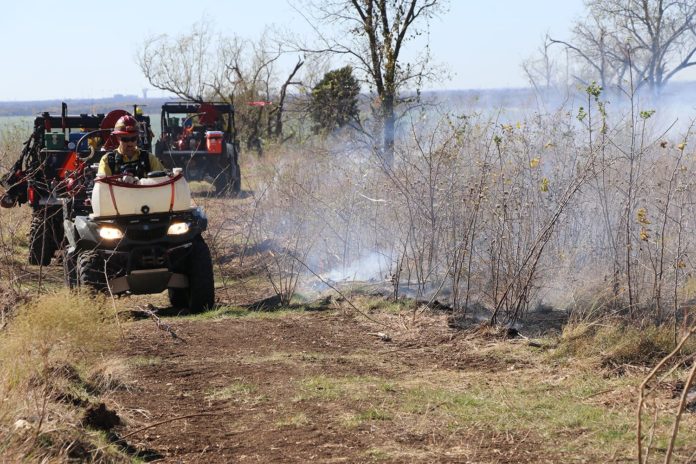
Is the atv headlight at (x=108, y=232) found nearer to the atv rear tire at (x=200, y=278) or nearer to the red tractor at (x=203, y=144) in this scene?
the atv rear tire at (x=200, y=278)

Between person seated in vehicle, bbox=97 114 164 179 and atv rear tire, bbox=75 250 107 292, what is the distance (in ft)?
2.69

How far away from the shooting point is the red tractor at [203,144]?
2106 centimetres

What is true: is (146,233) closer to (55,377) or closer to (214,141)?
(55,377)

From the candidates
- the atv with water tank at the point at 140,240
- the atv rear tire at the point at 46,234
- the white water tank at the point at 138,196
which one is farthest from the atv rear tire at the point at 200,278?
the atv rear tire at the point at 46,234

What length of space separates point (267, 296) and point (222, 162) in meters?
10.6

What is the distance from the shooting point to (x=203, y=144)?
22.1 m

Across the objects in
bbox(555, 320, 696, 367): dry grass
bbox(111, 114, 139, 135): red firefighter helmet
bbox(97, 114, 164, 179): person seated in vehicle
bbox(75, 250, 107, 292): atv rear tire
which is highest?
bbox(111, 114, 139, 135): red firefighter helmet

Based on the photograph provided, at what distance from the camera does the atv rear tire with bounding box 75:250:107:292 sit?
368 inches

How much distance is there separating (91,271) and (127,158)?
1194 mm

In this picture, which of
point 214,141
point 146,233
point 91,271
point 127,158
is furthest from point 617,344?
point 214,141

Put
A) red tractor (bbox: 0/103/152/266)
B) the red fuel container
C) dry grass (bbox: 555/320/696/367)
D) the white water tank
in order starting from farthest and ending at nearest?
the red fuel container → red tractor (bbox: 0/103/152/266) → the white water tank → dry grass (bbox: 555/320/696/367)

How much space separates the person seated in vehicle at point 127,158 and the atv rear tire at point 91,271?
82 centimetres

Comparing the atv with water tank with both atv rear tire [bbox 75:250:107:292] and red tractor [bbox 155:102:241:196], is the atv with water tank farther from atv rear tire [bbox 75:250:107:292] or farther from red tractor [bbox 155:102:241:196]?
red tractor [bbox 155:102:241:196]

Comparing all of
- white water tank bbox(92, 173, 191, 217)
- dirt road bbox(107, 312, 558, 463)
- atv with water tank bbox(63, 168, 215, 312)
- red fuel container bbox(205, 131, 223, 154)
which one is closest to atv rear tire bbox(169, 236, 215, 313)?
atv with water tank bbox(63, 168, 215, 312)
